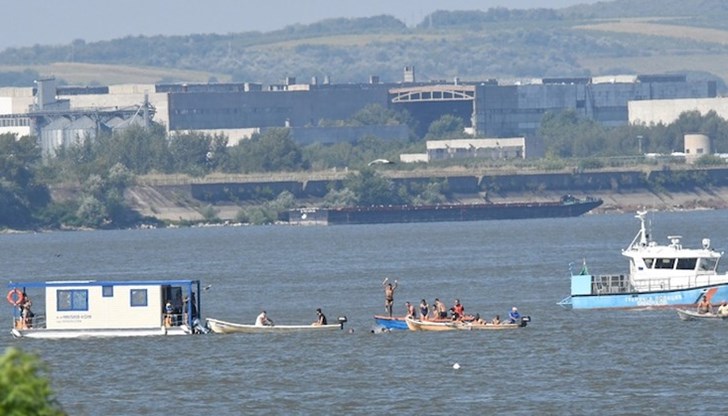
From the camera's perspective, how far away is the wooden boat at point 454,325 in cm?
7356

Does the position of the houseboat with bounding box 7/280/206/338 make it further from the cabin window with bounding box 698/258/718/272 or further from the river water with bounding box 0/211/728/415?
the cabin window with bounding box 698/258/718/272

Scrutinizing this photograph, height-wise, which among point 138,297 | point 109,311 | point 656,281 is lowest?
point 109,311

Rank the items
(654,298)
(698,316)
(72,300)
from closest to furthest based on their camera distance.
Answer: (698,316) < (72,300) < (654,298)

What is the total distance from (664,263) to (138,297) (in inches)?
840

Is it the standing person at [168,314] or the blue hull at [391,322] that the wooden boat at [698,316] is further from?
the standing person at [168,314]

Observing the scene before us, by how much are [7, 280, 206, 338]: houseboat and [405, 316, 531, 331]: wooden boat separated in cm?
786

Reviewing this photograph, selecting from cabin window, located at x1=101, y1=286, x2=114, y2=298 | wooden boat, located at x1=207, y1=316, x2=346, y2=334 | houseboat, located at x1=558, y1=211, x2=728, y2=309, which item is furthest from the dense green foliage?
houseboat, located at x1=558, y1=211, x2=728, y2=309

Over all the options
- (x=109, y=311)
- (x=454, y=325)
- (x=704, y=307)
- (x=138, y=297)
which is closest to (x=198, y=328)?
(x=138, y=297)

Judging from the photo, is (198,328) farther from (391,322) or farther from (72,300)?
(391,322)

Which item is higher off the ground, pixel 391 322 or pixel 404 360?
pixel 391 322

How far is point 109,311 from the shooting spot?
75062 mm

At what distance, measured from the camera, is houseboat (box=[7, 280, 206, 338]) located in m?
74.4

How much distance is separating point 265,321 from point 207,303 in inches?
877

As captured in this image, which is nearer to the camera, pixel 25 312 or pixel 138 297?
pixel 138 297
